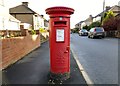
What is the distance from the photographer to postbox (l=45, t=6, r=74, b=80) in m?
6.53

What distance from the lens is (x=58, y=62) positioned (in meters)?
6.63

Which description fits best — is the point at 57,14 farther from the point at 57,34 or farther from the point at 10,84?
the point at 10,84

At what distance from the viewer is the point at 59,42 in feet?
21.7

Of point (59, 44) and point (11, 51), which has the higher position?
point (59, 44)

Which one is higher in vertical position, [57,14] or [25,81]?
[57,14]

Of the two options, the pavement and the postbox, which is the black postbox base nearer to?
the postbox

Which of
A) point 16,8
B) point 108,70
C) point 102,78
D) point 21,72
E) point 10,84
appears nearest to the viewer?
point 10,84

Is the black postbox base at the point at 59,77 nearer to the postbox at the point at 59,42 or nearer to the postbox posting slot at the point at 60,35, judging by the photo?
the postbox at the point at 59,42

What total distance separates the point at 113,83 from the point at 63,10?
245cm

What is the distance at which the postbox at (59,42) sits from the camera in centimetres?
653

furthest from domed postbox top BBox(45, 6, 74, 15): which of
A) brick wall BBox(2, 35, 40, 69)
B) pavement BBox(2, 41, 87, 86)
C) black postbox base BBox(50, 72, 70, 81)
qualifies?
brick wall BBox(2, 35, 40, 69)

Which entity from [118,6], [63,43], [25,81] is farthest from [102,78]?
[118,6]

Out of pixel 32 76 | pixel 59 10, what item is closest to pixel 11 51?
pixel 32 76

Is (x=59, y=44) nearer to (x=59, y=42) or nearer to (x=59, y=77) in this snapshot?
(x=59, y=42)
